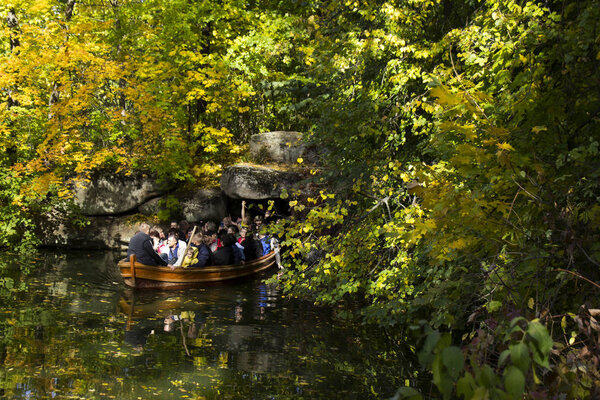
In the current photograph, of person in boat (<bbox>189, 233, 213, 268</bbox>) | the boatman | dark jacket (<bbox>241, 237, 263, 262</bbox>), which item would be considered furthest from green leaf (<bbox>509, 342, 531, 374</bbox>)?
dark jacket (<bbox>241, 237, 263, 262</bbox>)

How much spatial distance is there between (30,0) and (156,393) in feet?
51.3

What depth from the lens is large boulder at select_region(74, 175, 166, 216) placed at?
70.4 ft

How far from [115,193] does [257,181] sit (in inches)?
260

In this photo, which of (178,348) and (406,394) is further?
(178,348)

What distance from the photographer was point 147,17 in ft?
64.7

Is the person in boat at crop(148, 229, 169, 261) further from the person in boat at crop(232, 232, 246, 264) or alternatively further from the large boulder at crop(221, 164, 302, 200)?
the large boulder at crop(221, 164, 302, 200)

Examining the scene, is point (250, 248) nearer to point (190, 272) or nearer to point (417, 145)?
point (190, 272)

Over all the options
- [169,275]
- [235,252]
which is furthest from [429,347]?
[235,252]

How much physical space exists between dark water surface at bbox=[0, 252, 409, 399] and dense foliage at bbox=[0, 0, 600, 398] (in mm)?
909

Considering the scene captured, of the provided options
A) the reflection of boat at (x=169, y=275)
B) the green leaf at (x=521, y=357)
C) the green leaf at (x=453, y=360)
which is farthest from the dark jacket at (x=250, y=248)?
the green leaf at (x=521, y=357)

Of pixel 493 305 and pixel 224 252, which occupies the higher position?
pixel 224 252

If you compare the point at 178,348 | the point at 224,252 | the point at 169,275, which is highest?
the point at 224,252

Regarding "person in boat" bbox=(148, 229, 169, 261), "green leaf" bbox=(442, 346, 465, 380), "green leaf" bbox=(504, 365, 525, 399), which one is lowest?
"green leaf" bbox=(504, 365, 525, 399)

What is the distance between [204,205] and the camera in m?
20.9
